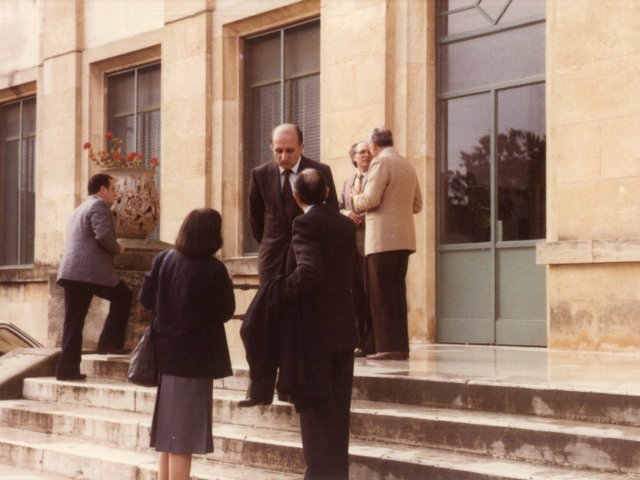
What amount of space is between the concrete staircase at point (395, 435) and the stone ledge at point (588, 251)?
A: 2.43 metres

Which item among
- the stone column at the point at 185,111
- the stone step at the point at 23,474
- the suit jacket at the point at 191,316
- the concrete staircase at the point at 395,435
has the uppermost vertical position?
the stone column at the point at 185,111

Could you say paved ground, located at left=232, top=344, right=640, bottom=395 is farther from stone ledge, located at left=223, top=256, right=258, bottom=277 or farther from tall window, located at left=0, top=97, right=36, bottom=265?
tall window, located at left=0, top=97, right=36, bottom=265

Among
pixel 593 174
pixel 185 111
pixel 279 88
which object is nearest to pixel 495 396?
pixel 593 174

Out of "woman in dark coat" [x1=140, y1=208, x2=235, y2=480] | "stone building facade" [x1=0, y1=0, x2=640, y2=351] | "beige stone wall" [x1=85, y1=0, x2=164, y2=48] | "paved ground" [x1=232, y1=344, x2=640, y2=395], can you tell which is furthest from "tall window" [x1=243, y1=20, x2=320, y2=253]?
"woman in dark coat" [x1=140, y1=208, x2=235, y2=480]

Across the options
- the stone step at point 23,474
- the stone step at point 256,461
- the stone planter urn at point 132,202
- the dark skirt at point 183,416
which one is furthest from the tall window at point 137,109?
the dark skirt at point 183,416

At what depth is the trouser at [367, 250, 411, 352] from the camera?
935 cm

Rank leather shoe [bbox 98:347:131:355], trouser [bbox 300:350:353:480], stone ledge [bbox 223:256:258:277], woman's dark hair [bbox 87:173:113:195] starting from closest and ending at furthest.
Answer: trouser [bbox 300:350:353:480] → woman's dark hair [bbox 87:173:113:195] → leather shoe [bbox 98:347:131:355] → stone ledge [bbox 223:256:258:277]

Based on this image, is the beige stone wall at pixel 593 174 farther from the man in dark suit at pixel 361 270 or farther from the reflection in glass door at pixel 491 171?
the man in dark suit at pixel 361 270

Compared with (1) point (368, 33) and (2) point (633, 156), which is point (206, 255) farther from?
(1) point (368, 33)

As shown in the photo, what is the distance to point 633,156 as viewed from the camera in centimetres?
1030

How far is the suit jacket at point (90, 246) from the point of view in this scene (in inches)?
398

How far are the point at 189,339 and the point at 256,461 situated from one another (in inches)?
Result: 58.4

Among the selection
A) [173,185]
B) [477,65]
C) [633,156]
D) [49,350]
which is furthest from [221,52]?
[633,156]

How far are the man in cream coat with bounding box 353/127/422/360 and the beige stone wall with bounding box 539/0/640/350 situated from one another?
188 cm
